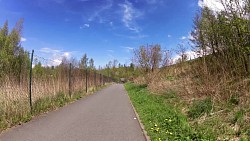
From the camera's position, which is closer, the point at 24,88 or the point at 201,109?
the point at 201,109

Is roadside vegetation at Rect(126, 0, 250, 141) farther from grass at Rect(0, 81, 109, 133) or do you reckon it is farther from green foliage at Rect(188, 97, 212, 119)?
grass at Rect(0, 81, 109, 133)

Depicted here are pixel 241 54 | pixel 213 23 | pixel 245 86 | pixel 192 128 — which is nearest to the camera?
pixel 192 128

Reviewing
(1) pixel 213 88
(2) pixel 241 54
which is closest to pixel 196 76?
(1) pixel 213 88

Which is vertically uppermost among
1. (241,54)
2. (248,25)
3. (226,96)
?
(248,25)

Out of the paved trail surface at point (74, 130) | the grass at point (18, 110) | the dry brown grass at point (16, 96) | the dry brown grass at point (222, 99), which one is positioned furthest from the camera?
Answer: the dry brown grass at point (16, 96)

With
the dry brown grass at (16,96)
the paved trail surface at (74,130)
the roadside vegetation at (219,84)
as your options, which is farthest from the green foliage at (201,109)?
the dry brown grass at (16,96)

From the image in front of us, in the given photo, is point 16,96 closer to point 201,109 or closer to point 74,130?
point 74,130

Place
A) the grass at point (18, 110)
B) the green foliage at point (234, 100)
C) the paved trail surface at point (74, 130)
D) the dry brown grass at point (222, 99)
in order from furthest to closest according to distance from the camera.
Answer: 1. the grass at point (18, 110)
2. the green foliage at point (234, 100)
3. the paved trail surface at point (74, 130)
4. the dry brown grass at point (222, 99)

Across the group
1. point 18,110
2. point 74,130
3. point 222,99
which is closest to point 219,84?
point 222,99

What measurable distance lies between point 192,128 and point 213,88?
2.64m

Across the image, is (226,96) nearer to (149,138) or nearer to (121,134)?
(149,138)

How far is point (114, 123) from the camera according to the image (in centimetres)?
882

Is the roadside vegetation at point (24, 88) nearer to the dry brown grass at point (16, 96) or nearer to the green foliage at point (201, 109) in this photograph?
the dry brown grass at point (16, 96)

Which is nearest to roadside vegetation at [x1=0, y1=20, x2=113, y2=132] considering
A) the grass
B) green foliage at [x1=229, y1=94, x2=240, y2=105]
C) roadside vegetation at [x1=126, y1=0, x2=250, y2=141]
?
the grass
